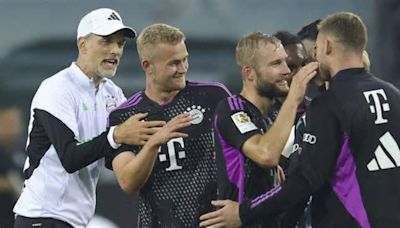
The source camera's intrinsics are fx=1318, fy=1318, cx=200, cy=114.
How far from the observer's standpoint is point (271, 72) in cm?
600

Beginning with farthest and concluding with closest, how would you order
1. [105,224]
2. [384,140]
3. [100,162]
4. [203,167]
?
[105,224] < [100,162] < [203,167] < [384,140]

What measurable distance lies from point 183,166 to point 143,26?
6084 millimetres

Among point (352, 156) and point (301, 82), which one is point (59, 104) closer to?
point (301, 82)

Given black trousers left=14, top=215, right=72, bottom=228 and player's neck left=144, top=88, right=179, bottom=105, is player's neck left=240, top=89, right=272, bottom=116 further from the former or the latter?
black trousers left=14, top=215, right=72, bottom=228

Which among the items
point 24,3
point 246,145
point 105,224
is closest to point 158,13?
point 24,3

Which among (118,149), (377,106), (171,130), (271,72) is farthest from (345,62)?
(118,149)

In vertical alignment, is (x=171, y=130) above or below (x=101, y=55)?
below

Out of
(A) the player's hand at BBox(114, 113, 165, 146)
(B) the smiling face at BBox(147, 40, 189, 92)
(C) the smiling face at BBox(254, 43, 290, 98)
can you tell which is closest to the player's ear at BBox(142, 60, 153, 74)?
(B) the smiling face at BBox(147, 40, 189, 92)

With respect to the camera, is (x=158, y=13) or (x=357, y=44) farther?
(x=158, y=13)

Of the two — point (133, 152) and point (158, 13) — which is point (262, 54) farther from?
point (158, 13)

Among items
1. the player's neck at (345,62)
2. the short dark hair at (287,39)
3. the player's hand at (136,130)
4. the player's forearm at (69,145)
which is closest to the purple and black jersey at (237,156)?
the player's hand at (136,130)

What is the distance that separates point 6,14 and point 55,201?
604 centimetres

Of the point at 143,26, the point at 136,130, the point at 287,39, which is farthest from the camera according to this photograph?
the point at 143,26

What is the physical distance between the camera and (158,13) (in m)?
12.3
